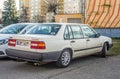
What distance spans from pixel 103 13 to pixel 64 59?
58.3 ft

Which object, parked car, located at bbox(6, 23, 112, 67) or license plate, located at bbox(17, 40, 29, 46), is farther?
license plate, located at bbox(17, 40, 29, 46)

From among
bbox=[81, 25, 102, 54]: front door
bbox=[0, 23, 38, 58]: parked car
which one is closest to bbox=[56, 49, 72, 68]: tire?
bbox=[81, 25, 102, 54]: front door

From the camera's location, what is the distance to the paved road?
6.37 meters

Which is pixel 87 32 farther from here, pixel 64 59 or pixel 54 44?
pixel 54 44

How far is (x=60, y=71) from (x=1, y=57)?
2.97m

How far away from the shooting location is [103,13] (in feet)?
80.3

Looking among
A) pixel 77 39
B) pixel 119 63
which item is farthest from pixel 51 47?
pixel 119 63

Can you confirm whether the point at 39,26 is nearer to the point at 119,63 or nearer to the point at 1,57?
the point at 1,57

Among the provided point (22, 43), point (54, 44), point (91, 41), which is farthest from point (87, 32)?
point (22, 43)

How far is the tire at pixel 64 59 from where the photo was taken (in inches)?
290

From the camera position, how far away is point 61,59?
741cm

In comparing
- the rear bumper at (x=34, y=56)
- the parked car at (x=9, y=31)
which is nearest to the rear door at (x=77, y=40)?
the rear bumper at (x=34, y=56)

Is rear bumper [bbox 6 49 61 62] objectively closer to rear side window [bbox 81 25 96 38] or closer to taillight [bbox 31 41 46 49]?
taillight [bbox 31 41 46 49]

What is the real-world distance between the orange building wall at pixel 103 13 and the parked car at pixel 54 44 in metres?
15.4
